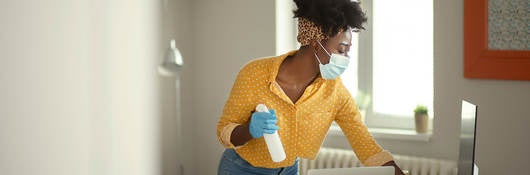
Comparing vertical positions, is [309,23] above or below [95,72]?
above

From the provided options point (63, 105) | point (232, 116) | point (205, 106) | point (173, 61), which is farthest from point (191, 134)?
point (232, 116)

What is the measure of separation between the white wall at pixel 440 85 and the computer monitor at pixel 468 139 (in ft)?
3.09

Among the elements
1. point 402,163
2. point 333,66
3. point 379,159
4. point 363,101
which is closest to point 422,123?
point 402,163

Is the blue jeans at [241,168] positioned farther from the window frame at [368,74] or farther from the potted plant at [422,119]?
the window frame at [368,74]

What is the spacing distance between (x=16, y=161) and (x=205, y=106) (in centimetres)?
134

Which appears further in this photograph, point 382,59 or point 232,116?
point 382,59

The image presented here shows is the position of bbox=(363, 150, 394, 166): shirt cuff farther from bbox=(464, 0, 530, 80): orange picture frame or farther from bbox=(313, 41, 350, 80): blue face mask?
bbox=(464, 0, 530, 80): orange picture frame

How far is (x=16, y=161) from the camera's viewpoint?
8.43 feet

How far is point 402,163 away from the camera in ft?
9.89

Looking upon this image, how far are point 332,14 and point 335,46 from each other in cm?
13

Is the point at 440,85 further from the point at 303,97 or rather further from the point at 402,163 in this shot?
the point at 303,97

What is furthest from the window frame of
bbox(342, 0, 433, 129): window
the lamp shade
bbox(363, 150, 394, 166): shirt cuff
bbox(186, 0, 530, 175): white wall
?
bbox(363, 150, 394, 166): shirt cuff

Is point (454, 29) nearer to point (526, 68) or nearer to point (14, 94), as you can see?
point (526, 68)

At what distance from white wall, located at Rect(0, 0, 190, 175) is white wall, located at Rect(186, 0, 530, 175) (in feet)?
0.72
